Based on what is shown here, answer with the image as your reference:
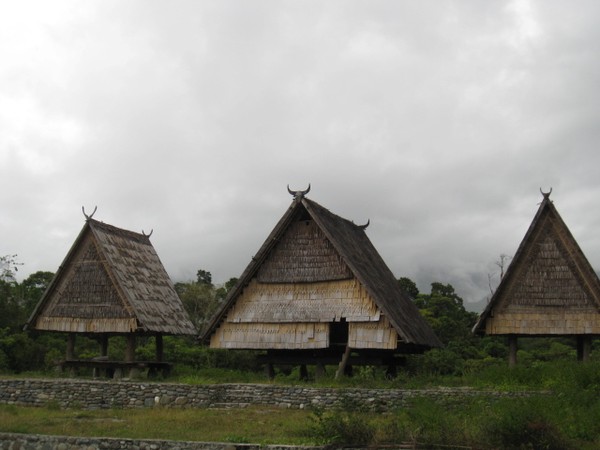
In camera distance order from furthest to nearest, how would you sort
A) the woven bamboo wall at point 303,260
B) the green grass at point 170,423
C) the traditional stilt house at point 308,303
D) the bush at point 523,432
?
the woven bamboo wall at point 303,260
the traditional stilt house at point 308,303
the green grass at point 170,423
the bush at point 523,432

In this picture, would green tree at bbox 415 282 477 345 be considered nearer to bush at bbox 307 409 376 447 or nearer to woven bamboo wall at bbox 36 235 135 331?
woven bamboo wall at bbox 36 235 135 331

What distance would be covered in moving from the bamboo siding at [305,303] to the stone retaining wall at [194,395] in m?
2.81

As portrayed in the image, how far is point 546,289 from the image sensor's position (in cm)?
2152

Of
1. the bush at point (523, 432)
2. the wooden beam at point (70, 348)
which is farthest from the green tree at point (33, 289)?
the bush at point (523, 432)

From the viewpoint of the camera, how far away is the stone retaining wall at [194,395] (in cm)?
1872

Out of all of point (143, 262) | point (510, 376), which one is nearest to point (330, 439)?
point (510, 376)

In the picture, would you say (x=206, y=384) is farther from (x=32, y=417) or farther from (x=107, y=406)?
(x=32, y=417)

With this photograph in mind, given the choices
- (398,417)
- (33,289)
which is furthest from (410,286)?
(398,417)

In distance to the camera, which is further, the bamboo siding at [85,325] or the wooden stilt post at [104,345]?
the wooden stilt post at [104,345]

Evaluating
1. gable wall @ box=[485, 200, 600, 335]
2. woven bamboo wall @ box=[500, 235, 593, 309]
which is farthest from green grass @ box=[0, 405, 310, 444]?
woven bamboo wall @ box=[500, 235, 593, 309]

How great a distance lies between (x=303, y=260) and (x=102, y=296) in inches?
259

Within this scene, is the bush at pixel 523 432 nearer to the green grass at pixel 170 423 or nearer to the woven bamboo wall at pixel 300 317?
the green grass at pixel 170 423

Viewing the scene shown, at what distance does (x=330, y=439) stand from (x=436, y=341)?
11.9m

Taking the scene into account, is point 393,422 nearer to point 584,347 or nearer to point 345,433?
point 345,433
